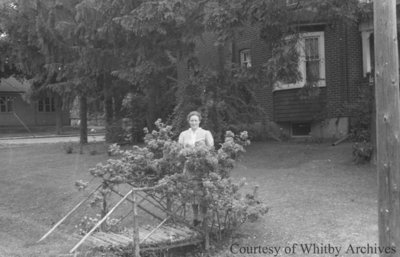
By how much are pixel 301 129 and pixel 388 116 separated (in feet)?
49.1

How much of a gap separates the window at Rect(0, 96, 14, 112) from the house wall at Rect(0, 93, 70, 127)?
1.02 ft

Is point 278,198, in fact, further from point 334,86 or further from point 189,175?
point 334,86

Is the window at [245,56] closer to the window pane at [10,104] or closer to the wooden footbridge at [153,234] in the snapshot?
the wooden footbridge at [153,234]

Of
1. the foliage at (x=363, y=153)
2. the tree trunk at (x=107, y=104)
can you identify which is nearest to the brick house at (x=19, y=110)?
the tree trunk at (x=107, y=104)

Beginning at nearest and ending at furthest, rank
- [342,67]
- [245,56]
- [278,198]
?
[278,198]
[342,67]
[245,56]

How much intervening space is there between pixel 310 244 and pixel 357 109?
34.2 feet

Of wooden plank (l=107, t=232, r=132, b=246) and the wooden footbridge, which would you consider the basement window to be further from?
wooden plank (l=107, t=232, r=132, b=246)

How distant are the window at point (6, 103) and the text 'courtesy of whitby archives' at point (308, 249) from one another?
44.3 metres

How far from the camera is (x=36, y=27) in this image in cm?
1808

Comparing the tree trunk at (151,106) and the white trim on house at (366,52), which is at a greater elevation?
the white trim on house at (366,52)

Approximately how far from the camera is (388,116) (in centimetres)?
485

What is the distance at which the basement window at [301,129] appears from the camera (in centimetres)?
1934

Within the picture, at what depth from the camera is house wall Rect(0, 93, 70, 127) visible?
47.1m

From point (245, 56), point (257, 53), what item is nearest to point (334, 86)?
point (257, 53)
